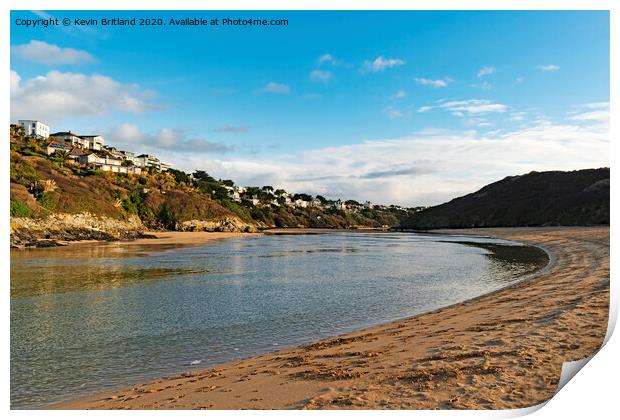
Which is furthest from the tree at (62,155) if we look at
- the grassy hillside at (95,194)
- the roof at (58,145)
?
the roof at (58,145)

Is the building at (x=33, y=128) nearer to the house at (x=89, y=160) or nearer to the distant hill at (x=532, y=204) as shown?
the house at (x=89, y=160)

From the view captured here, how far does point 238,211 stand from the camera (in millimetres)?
148125

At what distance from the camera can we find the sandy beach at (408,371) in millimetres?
6668

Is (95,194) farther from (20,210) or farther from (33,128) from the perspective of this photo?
(33,128)

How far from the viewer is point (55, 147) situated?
117 m

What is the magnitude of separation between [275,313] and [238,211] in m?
135

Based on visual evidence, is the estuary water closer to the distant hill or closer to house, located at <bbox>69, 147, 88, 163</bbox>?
the distant hill

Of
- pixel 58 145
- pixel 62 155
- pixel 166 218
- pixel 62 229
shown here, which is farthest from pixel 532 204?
pixel 58 145

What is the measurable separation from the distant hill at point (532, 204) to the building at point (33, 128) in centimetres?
13654

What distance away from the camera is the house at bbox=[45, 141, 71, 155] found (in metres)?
107

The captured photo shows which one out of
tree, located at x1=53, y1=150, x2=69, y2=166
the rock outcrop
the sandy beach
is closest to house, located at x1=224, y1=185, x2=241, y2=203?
tree, located at x1=53, y1=150, x2=69, y2=166
